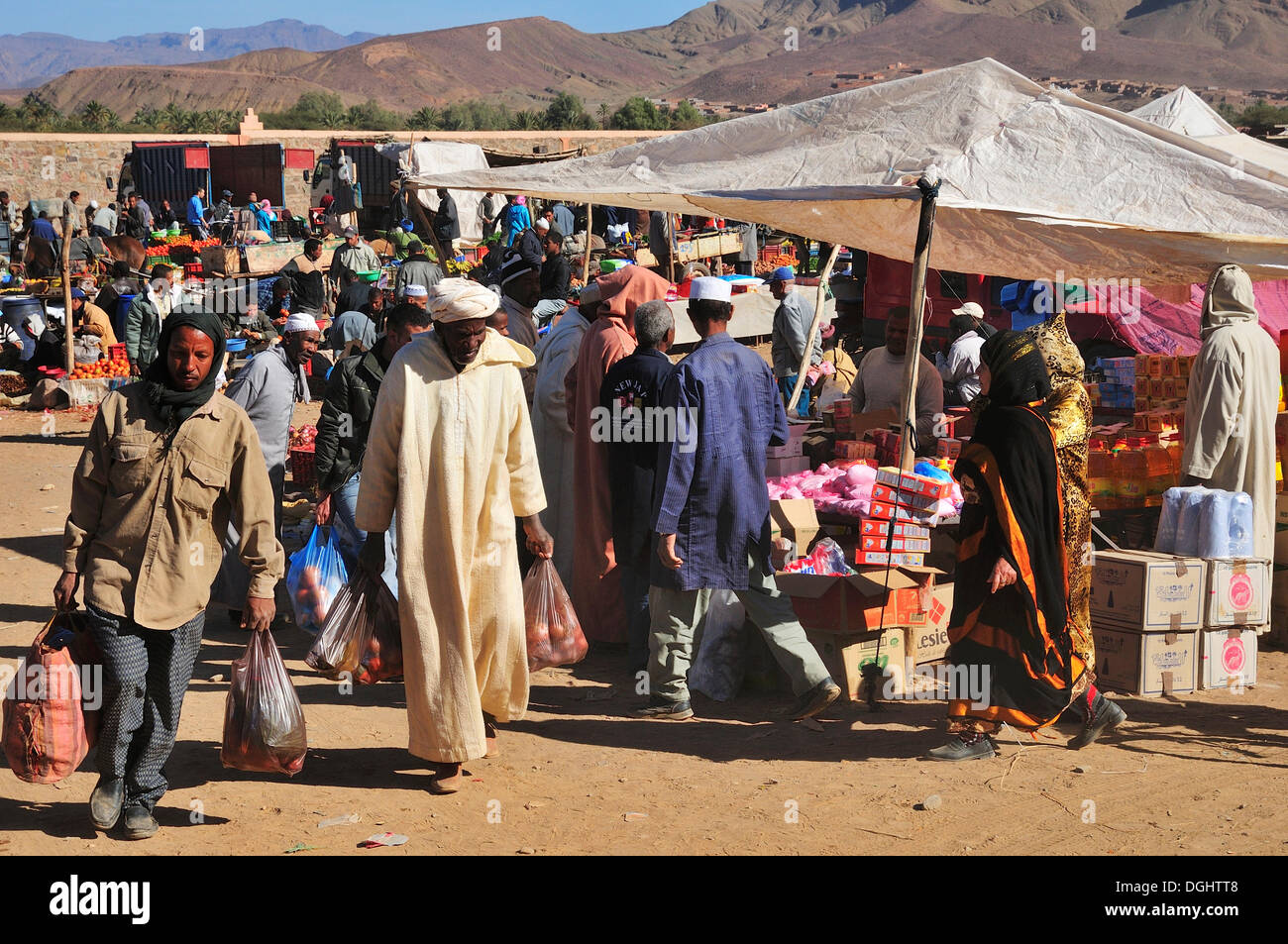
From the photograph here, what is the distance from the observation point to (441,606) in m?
4.79

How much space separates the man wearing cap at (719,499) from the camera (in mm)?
5574

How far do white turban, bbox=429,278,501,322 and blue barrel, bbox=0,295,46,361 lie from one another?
42.9ft

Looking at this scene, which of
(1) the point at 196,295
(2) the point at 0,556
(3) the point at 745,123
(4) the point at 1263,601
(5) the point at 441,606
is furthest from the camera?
(1) the point at 196,295

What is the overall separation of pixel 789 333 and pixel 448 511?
25.6 feet

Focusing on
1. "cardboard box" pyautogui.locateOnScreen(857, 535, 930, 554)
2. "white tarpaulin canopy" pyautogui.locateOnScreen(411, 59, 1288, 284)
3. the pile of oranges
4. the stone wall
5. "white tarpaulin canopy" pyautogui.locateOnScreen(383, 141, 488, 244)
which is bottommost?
"cardboard box" pyautogui.locateOnScreen(857, 535, 930, 554)

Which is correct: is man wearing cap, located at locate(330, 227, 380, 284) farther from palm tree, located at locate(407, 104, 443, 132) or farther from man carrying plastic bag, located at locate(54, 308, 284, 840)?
palm tree, located at locate(407, 104, 443, 132)

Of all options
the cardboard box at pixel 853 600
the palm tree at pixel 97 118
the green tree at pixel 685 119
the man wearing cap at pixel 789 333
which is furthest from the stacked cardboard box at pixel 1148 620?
the green tree at pixel 685 119

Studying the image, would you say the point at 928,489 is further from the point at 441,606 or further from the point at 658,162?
the point at 658,162

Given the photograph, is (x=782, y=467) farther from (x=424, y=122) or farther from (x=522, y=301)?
(x=424, y=122)

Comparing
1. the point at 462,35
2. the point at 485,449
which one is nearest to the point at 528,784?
the point at 485,449

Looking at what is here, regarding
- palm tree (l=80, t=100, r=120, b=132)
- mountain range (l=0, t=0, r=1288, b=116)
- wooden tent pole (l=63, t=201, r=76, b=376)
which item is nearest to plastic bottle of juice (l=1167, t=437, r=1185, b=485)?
wooden tent pole (l=63, t=201, r=76, b=376)

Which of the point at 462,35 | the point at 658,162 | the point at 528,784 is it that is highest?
the point at 462,35

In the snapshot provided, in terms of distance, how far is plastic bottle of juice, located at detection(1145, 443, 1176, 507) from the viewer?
738 centimetres

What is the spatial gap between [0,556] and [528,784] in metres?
5.36
